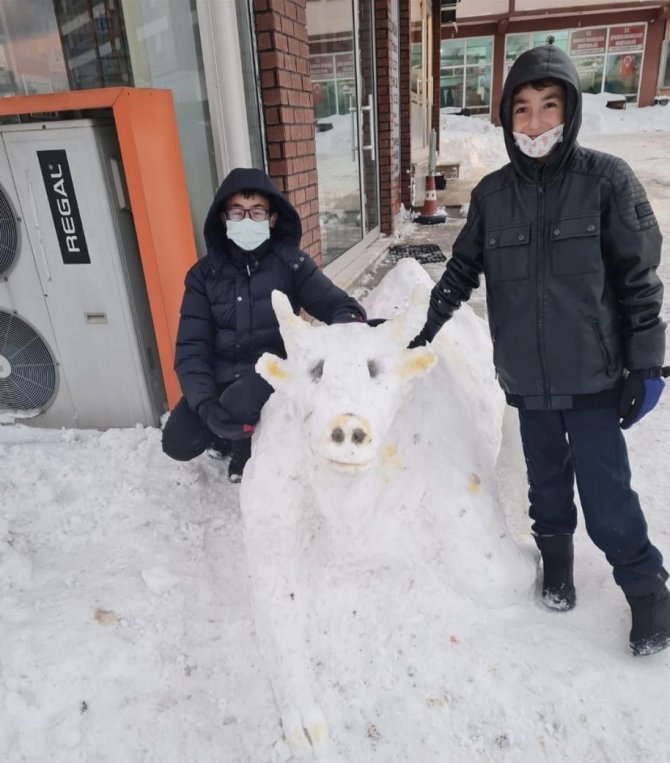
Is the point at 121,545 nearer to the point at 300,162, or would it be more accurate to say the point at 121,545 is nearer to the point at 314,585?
the point at 314,585

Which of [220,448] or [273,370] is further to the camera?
[220,448]

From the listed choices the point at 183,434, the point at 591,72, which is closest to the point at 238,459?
the point at 183,434

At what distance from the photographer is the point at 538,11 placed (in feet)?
77.0

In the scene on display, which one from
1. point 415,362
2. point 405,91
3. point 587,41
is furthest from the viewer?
point 587,41

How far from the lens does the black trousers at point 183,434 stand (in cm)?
292

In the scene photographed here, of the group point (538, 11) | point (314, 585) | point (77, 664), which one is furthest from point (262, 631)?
point (538, 11)

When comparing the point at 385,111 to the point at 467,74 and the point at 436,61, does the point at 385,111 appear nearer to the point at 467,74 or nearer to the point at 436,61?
the point at 436,61

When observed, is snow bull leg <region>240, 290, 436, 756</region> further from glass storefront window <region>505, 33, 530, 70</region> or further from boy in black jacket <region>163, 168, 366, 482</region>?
glass storefront window <region>505, 33, 530, 70</region>

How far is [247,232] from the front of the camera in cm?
267

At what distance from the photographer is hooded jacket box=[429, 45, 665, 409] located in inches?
73.1

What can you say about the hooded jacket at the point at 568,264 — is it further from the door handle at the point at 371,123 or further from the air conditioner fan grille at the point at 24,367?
the door handle at the point at 371,123

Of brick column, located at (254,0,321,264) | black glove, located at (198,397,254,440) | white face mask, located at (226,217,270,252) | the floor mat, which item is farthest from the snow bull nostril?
the floor mat

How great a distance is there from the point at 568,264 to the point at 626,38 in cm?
2874

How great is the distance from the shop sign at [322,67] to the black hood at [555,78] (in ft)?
12.0
